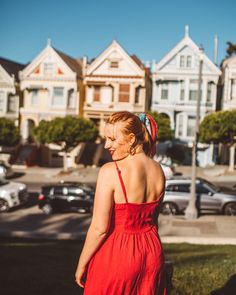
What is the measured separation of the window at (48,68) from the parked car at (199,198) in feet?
70.5

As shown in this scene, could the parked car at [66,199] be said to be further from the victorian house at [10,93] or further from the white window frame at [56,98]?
the victorian house at [10,93]

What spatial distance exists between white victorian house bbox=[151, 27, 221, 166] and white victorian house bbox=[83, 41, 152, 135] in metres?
1.28

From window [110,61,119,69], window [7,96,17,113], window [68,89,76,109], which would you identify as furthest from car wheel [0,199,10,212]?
window [110,61,119,69]

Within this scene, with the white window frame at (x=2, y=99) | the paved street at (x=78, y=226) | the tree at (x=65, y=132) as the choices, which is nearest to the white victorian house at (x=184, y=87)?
the tree at (x=65, y=132)

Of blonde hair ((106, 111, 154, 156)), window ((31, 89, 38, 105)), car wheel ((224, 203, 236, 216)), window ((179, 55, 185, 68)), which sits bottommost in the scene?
car wheel ((224, 203, 236, 216))

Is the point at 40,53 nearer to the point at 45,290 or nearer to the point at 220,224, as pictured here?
the point at 220,224

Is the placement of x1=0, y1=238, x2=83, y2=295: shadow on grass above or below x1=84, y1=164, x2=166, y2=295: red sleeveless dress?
below

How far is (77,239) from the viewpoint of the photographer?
12.1 meters

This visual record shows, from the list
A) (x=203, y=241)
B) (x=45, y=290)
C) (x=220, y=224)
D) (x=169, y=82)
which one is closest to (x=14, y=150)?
(x=169, y=82)

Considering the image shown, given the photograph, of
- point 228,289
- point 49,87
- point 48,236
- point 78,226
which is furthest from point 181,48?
point 228,289

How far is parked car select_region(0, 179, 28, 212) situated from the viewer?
60.3 ft

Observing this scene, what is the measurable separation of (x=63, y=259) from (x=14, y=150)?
90.1ft

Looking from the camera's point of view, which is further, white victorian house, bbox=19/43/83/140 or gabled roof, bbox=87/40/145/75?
white victorian house, bbox=19/43/83/140

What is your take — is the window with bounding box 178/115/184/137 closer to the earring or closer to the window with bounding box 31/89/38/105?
the window with bounding box 31/89/38/105
